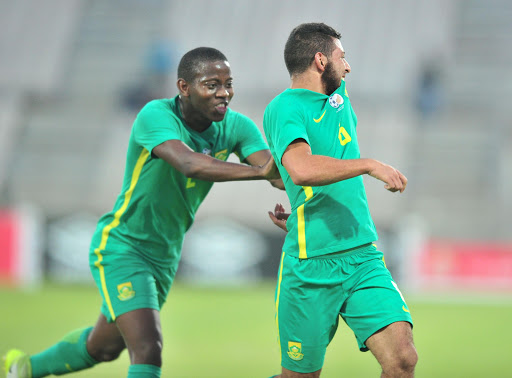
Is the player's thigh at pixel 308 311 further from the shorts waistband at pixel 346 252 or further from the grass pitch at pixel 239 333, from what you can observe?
the grass pitch at pixel 239 333

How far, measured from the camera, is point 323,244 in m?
4.78


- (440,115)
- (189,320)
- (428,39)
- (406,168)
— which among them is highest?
(428,39)

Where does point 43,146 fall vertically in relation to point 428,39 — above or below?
below

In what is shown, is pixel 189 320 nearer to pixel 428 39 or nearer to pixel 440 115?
pixel 440 115

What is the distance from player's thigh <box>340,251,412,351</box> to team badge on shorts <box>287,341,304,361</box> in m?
0.32

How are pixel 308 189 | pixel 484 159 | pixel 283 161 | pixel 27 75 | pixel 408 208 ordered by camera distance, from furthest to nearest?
pixel 27 75, pixel 484 159, pixel 408 208, pixel 308 189, pixel 283 161

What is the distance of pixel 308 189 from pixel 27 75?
70.2 ft

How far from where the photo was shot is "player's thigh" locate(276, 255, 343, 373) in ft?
15.6

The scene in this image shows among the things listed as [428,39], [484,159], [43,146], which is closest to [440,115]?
[484,159]

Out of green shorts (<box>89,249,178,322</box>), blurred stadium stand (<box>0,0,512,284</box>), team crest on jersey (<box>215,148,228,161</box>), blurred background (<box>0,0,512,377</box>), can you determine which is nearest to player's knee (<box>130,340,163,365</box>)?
green shorts (<box>89,249,178,322</box>)

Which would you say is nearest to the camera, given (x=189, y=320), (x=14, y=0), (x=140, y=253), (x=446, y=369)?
(x=140, y=253)

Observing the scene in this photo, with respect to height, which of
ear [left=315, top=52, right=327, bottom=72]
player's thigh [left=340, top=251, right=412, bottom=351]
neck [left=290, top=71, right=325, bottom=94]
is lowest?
player's thigh [left=340, top=251, right=412, bottom=351]

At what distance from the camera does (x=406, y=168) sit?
21.3 m

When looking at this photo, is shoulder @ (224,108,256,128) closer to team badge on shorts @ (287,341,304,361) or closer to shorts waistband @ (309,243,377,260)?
shorts waistband @ (309,243,377,260)
